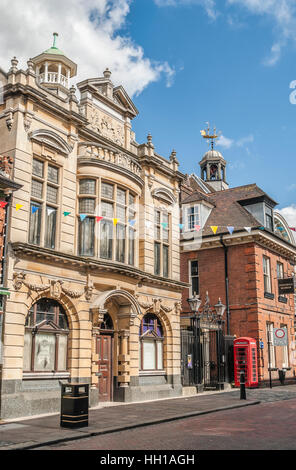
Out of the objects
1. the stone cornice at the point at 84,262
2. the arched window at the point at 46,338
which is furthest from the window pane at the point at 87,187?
the arched window at the point at 46,338

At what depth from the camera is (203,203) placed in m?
32.0

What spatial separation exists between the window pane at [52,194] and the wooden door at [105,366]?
5584 mm

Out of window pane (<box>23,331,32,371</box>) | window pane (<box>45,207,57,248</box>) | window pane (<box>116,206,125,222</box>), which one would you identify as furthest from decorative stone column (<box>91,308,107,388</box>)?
window pane (<box>116,206,125,222</box>)

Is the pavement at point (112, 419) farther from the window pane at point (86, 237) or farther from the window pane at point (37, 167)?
the window pane at point (37, 167)

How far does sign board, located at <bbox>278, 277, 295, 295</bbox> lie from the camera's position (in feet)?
98.1

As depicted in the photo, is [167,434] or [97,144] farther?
[97,144]

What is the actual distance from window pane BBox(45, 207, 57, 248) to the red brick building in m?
10.9

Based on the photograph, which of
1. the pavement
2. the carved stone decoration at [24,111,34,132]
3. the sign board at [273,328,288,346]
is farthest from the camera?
the sign board at [273,328,288,346]

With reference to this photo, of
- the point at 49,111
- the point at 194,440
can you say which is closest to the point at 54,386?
the point at 194,440

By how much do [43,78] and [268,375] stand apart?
20.5 m

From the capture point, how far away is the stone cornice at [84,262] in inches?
606

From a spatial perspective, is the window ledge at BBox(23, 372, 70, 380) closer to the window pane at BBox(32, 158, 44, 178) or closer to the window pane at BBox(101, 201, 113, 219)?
the window pane at BBox(101, 201, 113, 219)
